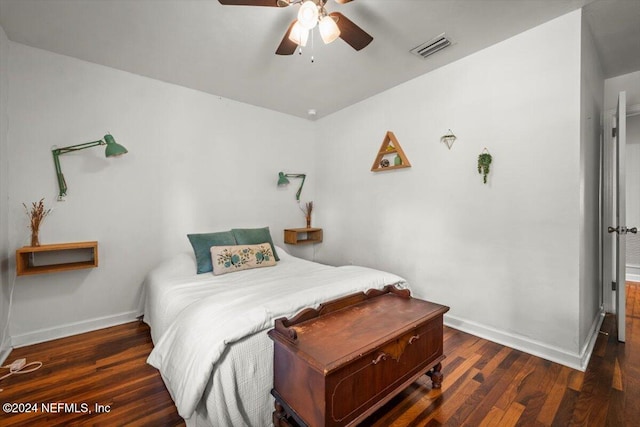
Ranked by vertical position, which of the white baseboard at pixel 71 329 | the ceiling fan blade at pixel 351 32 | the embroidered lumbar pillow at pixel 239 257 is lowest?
the white baseboard at pixel 71 329

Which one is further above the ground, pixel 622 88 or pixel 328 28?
pixel 622 88

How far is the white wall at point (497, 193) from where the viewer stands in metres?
2.01

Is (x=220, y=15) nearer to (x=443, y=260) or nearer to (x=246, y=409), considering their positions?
(x=246, y=409)

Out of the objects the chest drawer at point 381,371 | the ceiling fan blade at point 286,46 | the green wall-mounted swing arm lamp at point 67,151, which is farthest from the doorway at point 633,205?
the green wall-mounted swing arm lamp at point 67,151

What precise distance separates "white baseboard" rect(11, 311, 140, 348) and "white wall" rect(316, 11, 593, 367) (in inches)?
112

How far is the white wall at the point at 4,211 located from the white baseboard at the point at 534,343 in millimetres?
3845

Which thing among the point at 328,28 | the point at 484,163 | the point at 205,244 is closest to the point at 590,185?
the point at 484,163

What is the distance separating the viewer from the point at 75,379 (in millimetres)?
1853

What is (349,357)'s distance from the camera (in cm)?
120

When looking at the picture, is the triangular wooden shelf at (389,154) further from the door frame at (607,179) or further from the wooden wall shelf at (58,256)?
the wooden wall shelf at (58,256)

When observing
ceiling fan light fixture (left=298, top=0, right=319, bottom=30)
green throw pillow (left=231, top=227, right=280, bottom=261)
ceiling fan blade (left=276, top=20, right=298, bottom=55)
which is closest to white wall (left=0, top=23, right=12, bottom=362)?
green throw pillow (left=231, top=227, right=280, bottom=261)

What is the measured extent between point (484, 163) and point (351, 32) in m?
1.59

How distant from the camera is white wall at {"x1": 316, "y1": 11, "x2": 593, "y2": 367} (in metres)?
2.01

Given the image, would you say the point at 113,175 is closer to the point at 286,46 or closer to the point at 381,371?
the point at 286,46
